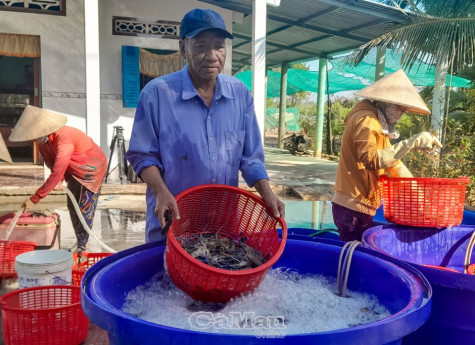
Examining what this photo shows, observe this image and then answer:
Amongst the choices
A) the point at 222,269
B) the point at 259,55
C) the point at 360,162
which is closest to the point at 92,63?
the point at 259,55

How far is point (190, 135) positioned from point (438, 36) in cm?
734

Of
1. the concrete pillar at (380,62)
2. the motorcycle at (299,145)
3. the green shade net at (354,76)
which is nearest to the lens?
the concrete pillar at (380,62)

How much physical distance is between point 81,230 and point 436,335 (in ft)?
12.2

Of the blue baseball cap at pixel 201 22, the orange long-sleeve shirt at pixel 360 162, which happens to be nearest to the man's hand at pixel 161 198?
the blue baseball cap at pixel 201 22

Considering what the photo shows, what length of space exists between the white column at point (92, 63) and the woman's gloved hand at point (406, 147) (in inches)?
226

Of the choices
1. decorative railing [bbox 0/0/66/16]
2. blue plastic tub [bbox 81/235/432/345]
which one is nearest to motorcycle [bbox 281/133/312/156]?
decorative railing [bbox 0/0/66/16]

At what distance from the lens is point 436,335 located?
1583 millimetres

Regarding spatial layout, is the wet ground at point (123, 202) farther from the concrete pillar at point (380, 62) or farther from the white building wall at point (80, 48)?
→ the concrete pillar at point (380, 62)

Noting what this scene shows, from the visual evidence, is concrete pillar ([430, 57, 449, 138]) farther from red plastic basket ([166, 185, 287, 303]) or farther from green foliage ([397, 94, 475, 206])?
red plastic basket ([166, 185, 287, 303])

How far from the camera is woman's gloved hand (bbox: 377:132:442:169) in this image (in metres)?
2.24

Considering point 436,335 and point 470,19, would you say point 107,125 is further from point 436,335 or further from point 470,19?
point 436,335

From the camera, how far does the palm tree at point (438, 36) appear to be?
7.58 meters

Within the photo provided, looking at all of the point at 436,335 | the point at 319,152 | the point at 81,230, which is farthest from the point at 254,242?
the point at 319,152

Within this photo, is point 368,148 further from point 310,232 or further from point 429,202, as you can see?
point 310,232
